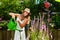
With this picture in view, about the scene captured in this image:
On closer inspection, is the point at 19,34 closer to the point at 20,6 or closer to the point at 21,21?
the point at 21,21

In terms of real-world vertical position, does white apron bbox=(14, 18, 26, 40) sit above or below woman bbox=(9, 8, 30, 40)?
below

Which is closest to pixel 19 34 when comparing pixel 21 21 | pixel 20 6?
pixel 21 21

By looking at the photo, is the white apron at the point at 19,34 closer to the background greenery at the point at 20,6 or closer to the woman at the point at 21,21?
the woman at the point at 21,21

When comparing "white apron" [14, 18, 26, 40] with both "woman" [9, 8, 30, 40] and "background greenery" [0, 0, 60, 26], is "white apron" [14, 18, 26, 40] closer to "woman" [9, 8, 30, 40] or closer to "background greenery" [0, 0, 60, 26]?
"woman" [9, 8, 30, 40]

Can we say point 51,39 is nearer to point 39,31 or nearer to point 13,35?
point 39,31

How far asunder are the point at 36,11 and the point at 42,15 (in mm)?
91

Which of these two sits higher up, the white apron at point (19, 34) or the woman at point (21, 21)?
the woman at point (21, 21)

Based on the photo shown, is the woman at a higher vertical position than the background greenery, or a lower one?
lower

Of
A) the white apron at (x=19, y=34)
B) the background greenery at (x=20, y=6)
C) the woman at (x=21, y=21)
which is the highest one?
the background greenery at (x=20, y=6)

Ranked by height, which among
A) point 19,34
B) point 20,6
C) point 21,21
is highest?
point 20,6

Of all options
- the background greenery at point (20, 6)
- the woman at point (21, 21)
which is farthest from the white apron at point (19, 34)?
the background greenery at point (20, 6)

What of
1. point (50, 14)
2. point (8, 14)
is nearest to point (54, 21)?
point (50, 14)

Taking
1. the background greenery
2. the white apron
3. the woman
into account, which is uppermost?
the background greenery

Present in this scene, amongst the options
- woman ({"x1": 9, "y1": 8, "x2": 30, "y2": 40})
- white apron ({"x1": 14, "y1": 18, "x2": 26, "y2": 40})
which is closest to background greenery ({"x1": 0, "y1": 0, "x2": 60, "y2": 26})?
woman ({"x1": 9, "y1": 8, "x2": 30, "y2": 40})
